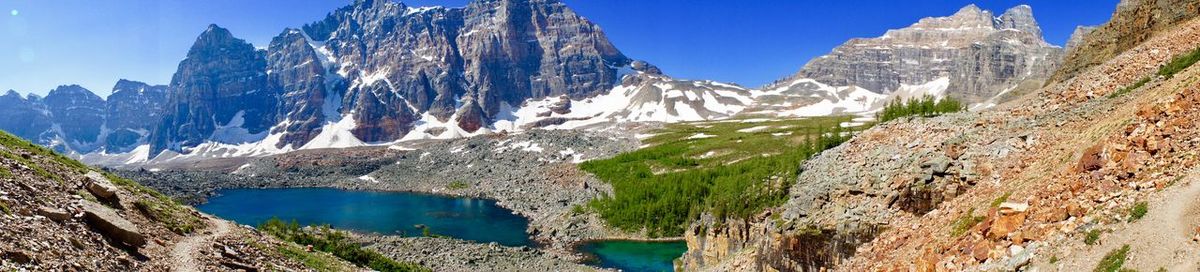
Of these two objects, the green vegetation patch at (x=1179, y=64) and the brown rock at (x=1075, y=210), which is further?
the green vegetation patch at (x=1179, y=64)

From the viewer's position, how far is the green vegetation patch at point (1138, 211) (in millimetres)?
16828

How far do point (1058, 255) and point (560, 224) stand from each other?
275ft

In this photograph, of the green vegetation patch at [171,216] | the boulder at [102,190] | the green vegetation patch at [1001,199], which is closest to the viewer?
the green vegetation patch at [1001,199]

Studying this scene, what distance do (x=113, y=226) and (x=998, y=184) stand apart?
33069 millimetres

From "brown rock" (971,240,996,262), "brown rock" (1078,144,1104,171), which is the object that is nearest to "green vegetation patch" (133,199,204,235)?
"brown rock" (971,240,996,262)

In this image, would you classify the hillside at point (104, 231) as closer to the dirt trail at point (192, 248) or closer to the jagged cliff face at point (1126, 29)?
the dirt trail at point (192, 248)

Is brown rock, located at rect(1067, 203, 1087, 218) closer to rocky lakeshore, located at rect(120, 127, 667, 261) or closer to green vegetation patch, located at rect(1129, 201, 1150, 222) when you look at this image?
green vegetation patch, located at rect(1129, 201, 1150, 222)

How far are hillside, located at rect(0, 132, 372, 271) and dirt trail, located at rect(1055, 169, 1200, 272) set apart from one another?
26.3m

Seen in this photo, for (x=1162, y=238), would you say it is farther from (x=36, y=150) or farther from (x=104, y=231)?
(x=36, y=150)

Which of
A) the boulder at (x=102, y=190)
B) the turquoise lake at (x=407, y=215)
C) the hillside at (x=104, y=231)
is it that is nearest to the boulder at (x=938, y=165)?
the hillside at (x=104, y=231)

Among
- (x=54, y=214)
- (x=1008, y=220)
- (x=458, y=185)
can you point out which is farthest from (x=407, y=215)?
(x=1008, y=220)

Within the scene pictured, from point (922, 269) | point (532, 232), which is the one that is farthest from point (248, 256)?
point (532, 232)

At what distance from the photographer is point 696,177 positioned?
105m

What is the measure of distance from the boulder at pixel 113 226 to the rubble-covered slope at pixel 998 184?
1077 inches
